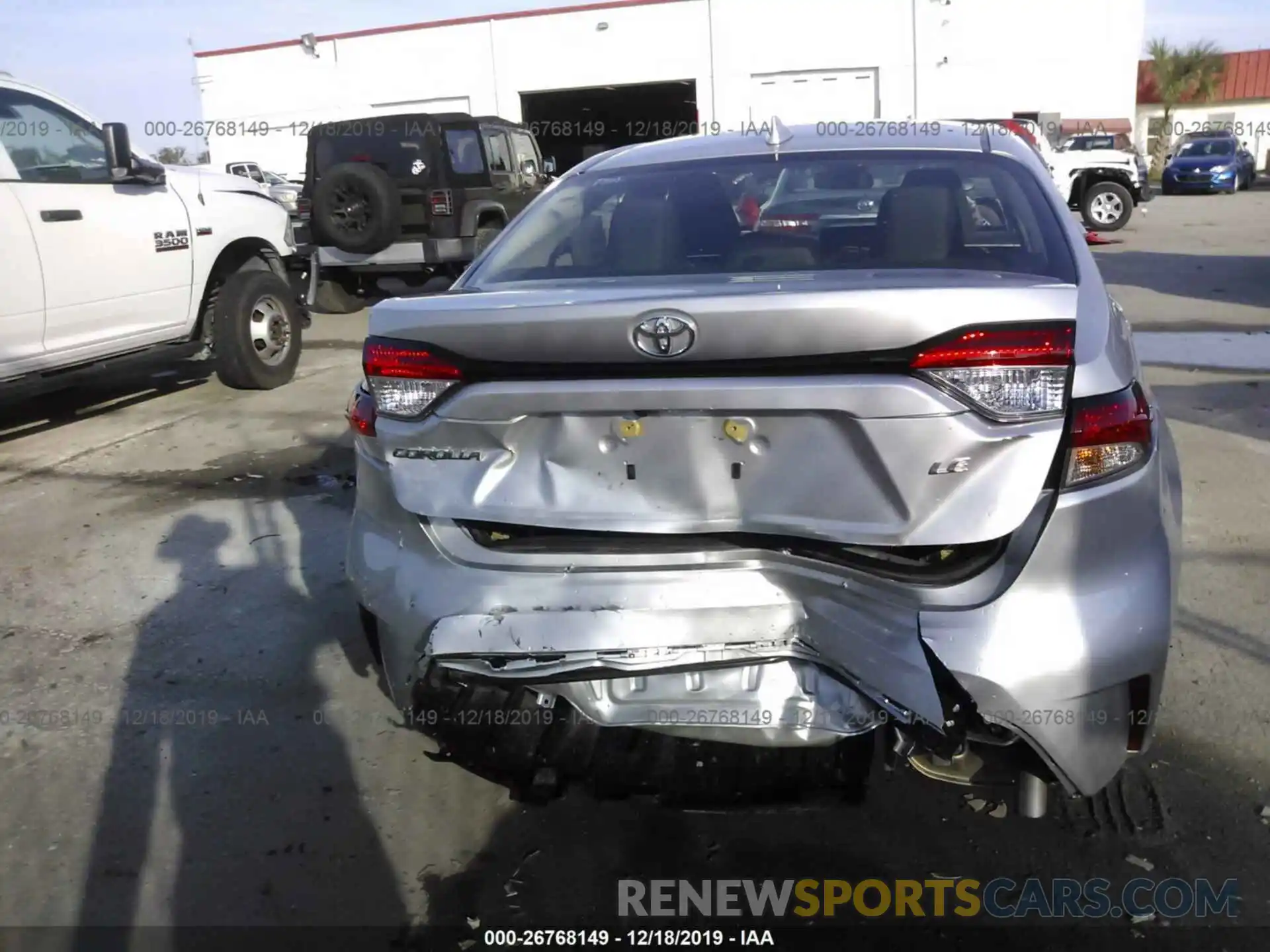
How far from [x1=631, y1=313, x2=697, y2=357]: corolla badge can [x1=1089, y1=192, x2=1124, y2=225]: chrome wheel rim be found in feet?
56.2

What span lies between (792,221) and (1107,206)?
1630 centimetres

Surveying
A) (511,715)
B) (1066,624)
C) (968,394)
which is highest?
(968,394)

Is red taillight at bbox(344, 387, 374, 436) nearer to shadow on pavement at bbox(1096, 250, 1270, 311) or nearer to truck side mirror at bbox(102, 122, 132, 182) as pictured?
truck side mirror at bbox(102, 122, 132, 182)

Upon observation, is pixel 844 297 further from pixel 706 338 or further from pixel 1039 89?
pixel 1039 89

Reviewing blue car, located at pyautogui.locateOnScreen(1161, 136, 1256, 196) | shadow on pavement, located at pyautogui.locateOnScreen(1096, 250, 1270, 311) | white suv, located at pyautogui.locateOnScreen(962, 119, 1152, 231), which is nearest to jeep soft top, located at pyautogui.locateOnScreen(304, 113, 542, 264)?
shadow on pavement, located at pyautogui.locateOnScreen(1096, 250, 1270, 311)

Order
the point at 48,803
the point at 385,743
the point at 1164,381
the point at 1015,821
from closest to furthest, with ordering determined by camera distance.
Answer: the point at 1015,821 < the point at 48,803 < the point at 385,743 < the point at 1164,381

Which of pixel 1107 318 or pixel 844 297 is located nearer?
pixel 844 297

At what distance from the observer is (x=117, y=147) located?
20.2ft

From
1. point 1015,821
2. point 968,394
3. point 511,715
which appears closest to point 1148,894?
point 1015,821

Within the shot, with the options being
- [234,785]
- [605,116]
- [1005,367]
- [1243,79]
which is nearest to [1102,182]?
[1005,367]

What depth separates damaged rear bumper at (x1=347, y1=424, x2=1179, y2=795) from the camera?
6.84ft

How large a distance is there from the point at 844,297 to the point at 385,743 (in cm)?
193

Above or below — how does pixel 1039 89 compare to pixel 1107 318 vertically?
above

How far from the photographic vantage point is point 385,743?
3141mm
